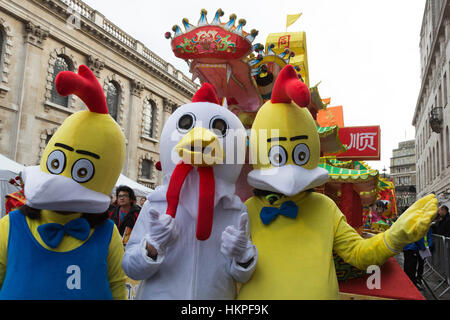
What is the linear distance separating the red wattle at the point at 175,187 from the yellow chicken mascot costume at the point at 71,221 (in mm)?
496

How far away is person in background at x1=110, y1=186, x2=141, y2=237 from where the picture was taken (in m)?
4.90

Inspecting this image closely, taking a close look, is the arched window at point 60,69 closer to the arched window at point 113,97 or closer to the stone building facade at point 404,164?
the arched window at point 113,97

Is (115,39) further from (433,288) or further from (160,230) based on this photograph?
(160,230)

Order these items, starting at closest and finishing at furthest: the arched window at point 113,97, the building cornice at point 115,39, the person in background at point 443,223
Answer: the person in background at point 443,223, the building cornice at point 115,39, the arched window at point 113,97

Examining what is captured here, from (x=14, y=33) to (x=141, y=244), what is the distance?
15.4 meters

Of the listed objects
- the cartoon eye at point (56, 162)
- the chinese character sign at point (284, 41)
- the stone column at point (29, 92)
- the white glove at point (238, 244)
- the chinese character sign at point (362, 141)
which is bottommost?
the white glove at point (238, 244)

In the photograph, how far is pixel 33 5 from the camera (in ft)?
46.5

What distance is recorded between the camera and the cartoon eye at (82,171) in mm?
2002

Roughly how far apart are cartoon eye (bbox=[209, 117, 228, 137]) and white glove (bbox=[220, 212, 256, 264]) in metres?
0.56

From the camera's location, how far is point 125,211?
538cm

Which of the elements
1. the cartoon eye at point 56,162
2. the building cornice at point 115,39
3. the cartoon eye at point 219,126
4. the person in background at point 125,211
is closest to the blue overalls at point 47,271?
the cartoon eye at point 56,162

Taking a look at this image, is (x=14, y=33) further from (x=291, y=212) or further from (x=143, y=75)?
(x=291, y=212)

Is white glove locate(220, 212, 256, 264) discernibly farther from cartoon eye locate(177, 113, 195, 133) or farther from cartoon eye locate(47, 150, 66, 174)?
cartoon eye locate(47, 150, 66, 174)
